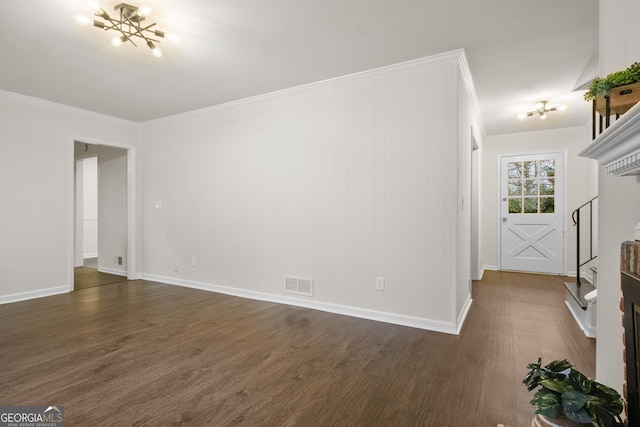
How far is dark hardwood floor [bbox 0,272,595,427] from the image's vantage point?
1.79 metres

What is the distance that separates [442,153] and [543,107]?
253 centimetres

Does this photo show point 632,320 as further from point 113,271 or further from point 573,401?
point 113,271

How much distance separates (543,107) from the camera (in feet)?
14.5

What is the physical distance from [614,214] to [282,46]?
2634 mm

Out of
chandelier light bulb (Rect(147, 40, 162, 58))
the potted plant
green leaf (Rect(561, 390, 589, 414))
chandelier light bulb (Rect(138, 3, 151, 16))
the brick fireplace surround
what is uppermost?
chandelier light bulb (Rect(138, 3, 151, 16))

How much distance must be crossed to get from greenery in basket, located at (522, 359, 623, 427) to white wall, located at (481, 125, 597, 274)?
5177 mm

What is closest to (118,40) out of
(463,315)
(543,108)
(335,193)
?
(335,193)

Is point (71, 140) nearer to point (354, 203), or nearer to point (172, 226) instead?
point (172, 226)

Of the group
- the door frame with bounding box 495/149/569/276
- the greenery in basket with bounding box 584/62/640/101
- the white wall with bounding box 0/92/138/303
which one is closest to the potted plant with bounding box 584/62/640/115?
the greenery in basket with bounding box 584/62/640/101

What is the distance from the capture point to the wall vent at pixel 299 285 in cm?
371

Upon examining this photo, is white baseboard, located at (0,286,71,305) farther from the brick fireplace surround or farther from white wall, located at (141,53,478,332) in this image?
the brick fireplace surround

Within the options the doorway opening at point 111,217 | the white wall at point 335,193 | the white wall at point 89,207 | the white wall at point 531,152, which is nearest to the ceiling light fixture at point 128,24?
the white wall at point 335,193

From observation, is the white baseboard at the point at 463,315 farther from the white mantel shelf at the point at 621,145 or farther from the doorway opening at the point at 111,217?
the doorway opening at the point at 111,217

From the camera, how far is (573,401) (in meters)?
1.12
